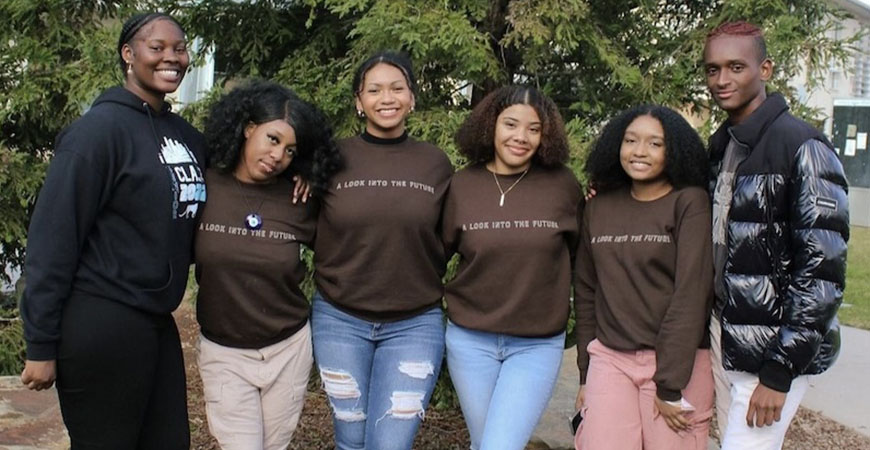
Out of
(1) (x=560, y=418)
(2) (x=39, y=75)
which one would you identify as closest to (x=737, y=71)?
(1) (x=560, y=418)

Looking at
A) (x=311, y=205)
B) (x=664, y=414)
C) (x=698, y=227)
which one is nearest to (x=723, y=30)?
(x=698, y=227)

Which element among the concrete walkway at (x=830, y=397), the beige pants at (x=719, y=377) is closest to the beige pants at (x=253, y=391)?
the beige pants at (x=719, y=377)

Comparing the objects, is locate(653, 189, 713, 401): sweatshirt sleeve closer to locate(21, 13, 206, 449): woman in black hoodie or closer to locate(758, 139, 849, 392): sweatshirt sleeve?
locate(758, 139, 849, 392): sweatshirt sleeve

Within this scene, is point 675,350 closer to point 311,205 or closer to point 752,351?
point 752,351

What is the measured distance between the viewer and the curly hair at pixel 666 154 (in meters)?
3.25

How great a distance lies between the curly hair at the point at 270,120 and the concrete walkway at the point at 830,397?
2.37m

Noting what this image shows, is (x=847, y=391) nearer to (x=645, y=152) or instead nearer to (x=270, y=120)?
(x=645, y=152)

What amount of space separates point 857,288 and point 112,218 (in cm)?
1060

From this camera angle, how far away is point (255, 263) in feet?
10.5

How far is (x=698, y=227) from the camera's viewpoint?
3154 millimetres

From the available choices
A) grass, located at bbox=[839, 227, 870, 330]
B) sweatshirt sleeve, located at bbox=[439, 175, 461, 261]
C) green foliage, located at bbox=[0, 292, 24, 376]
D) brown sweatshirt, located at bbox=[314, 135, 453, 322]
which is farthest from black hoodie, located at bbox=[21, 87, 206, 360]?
grass, located at bbox=[839, 227, 870, 330]

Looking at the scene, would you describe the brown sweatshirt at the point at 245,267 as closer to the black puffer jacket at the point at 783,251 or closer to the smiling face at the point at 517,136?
the smiling face at the point at 517,136

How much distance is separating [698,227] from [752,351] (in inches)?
18.6

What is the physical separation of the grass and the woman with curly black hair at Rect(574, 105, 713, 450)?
4963 mm
